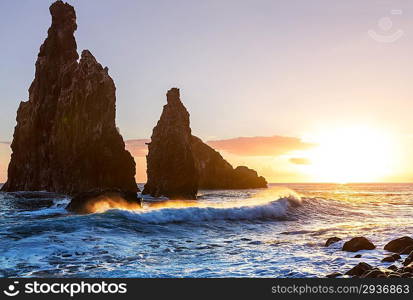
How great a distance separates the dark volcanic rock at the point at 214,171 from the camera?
5699 inches

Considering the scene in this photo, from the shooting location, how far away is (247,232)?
22953 millimetres

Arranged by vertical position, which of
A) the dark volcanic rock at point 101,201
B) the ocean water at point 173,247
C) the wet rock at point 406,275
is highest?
the dark volcanic rock at point 101,201

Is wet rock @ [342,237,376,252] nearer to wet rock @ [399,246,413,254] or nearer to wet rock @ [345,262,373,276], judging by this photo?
wet rock @ [399,246,413,254]

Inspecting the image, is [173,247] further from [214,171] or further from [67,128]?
[214,171]

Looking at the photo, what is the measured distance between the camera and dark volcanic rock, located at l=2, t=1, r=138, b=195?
7662 cm

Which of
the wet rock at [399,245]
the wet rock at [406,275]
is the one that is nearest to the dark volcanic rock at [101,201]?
the wet rock at [399,245]

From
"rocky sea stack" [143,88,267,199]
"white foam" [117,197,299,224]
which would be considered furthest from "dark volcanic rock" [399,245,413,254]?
"rocky sea stack" [143,88,267,199]

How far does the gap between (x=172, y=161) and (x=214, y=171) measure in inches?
2866

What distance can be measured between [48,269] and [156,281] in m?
5.23

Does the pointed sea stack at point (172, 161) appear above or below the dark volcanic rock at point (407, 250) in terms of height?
above

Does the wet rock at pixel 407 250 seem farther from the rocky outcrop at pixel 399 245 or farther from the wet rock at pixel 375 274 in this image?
the wet rock at pixel 375 274

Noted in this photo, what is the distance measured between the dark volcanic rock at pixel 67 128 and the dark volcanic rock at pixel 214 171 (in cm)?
5858

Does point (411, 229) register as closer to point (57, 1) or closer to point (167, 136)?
point (167, 136)

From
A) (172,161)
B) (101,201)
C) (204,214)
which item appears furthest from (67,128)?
(204,214)
